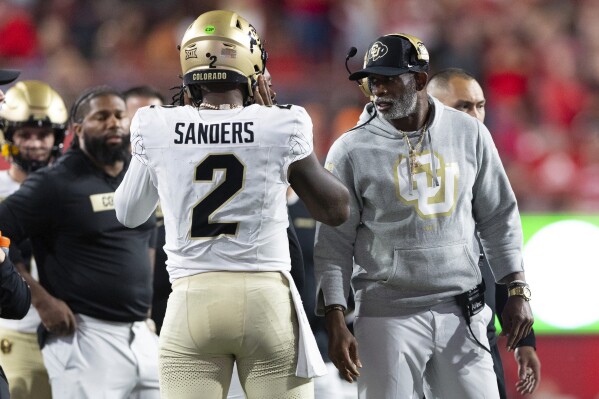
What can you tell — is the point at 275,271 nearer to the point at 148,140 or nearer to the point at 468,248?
the point at 148,140

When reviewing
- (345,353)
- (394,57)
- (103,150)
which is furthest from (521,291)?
(103,150)

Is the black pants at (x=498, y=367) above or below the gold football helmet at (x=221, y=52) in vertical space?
below

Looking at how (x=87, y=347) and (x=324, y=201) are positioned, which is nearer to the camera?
(x=324, y=201)

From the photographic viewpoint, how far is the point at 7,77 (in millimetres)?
3816

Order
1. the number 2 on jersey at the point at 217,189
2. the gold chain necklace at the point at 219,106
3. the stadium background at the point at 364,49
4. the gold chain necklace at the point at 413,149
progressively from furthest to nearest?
the stadium background at the point at 364,49 < the gold chain necklace at the point at 413,149 < the gold chain necklace at the point at 219,106 < the number 2 on jersey at the point at 217,189

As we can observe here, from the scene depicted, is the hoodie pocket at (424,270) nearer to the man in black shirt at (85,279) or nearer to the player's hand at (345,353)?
the player's hand at (345,353)

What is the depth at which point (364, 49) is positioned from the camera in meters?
11.0

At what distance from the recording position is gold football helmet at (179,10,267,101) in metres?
3.67

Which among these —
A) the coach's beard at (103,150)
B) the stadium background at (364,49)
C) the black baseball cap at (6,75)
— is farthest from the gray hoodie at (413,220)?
the stadium background at (364,49)

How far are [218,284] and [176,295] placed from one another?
Answer: 0.52 ft

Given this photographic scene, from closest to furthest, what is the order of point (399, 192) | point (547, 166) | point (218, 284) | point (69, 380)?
point (218, 284) < point (399, 192) < point (69, 380) < point (547, 166)

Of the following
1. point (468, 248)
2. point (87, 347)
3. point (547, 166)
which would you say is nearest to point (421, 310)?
point (468, 248)

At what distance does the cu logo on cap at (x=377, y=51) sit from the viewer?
4266 millimetres

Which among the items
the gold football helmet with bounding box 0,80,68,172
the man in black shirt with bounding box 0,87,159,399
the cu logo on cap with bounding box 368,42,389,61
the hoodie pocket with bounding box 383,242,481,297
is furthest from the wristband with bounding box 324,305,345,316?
the gold football helmet with bounding box 0,80,68,172
